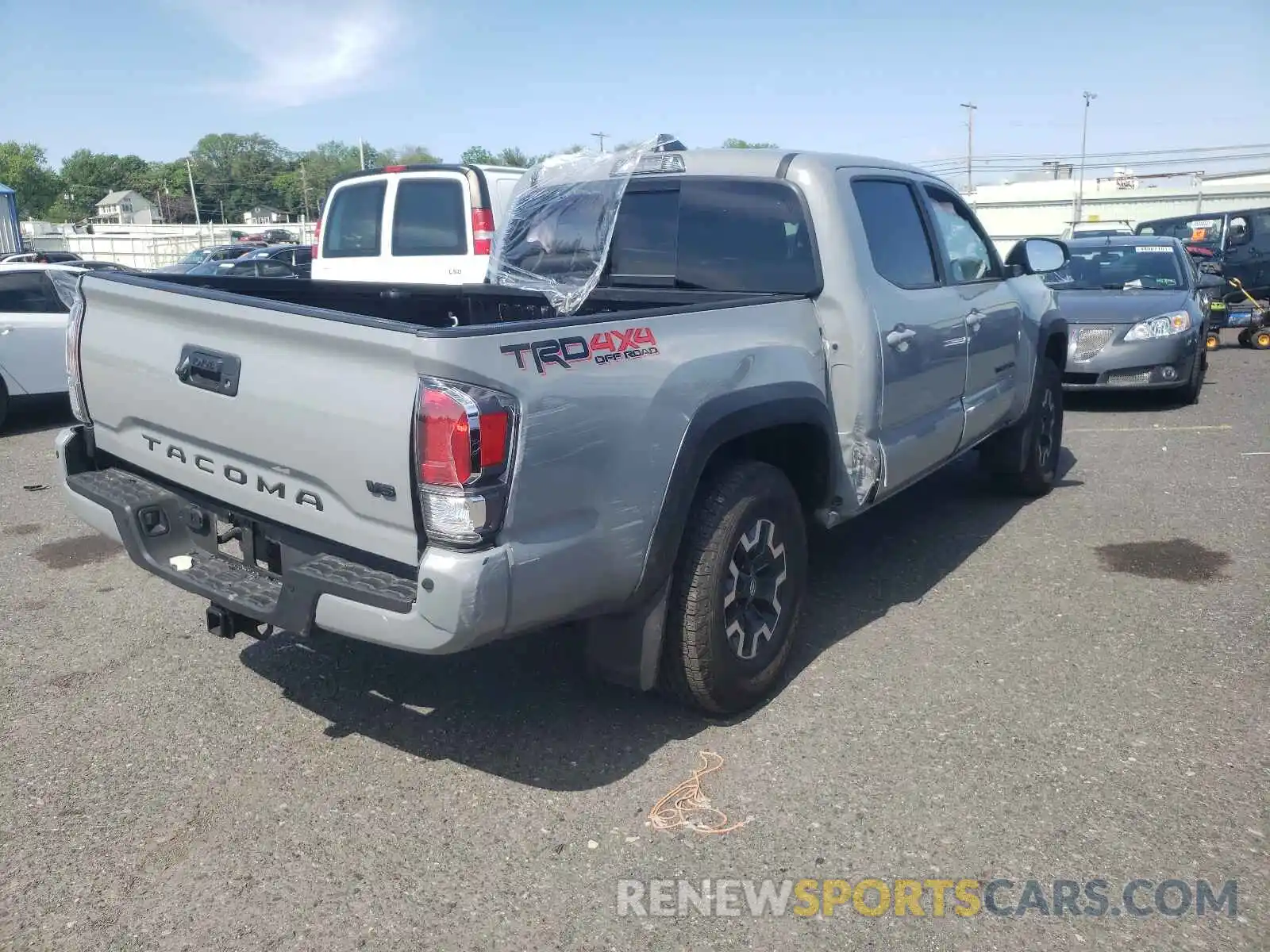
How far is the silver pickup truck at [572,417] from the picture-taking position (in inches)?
109

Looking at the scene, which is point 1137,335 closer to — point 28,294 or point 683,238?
point 683,238

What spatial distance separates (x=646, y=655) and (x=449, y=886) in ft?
3.08

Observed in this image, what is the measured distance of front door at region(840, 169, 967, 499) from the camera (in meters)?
4.32

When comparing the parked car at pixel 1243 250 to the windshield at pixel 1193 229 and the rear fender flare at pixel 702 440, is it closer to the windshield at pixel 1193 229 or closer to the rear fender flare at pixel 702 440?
the windshield at pixel 1193 229

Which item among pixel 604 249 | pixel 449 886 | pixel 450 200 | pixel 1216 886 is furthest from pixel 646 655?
pixel 450 200

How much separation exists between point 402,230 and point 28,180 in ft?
320

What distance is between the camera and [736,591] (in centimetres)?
368

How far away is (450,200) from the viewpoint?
8.70 metres

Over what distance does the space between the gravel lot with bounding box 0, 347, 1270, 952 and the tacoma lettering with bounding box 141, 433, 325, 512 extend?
0.98m

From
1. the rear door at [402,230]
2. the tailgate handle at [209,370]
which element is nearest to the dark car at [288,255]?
the rear door at [402,230]

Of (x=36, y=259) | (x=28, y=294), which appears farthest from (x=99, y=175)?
(x=28, y=294)

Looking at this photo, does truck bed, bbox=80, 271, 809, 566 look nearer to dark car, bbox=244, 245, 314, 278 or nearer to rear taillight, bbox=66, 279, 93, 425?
rear taillight, bbox=66, 279, 93, 425

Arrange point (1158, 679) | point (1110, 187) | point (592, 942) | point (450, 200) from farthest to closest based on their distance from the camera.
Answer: point (1110, 187), point (450, 200), point (1158, 679), point (592, 942)

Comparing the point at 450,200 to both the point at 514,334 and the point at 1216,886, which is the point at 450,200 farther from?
the point at 1216,886
